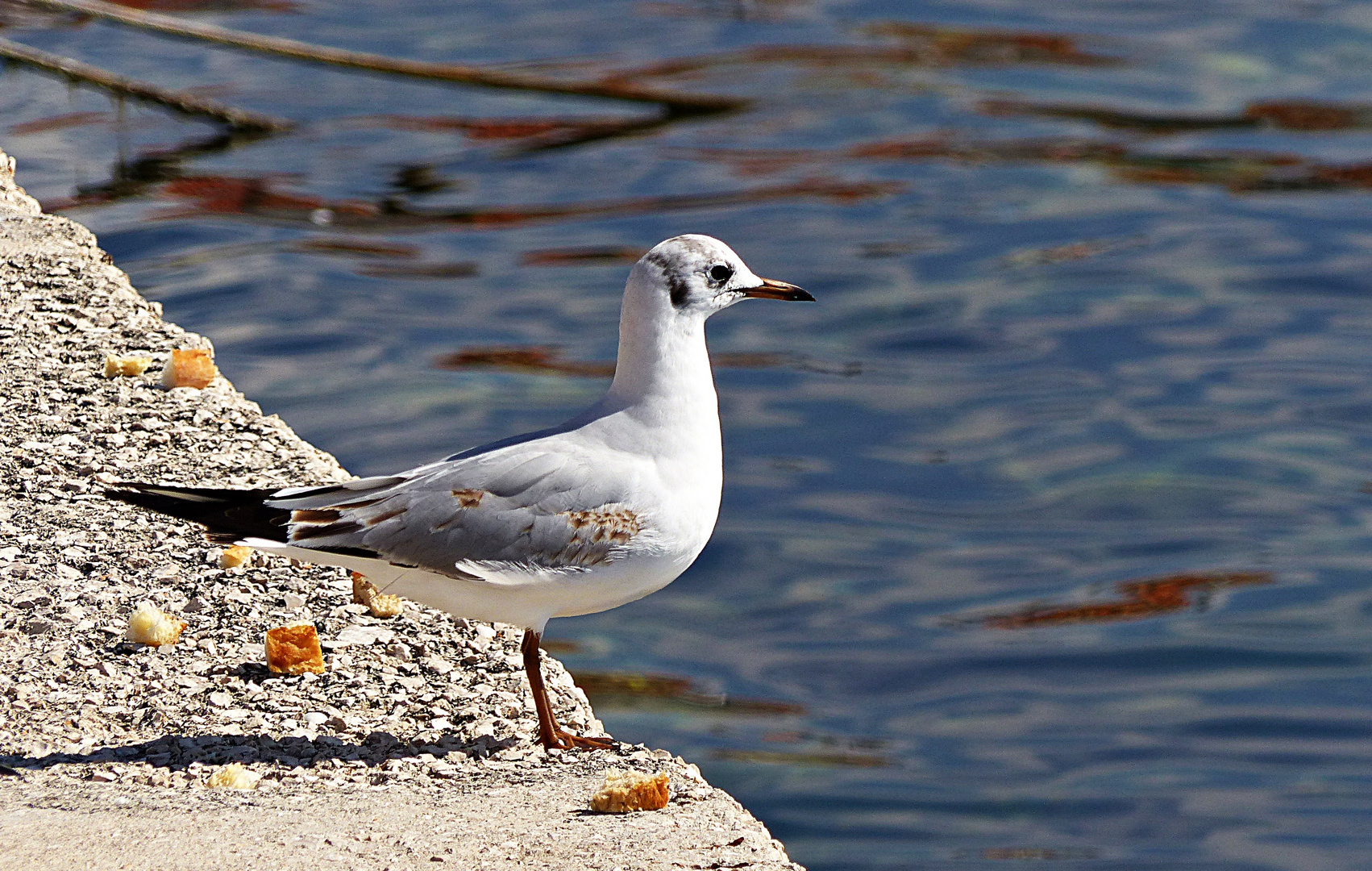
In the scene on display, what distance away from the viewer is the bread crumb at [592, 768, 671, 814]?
3.61 m

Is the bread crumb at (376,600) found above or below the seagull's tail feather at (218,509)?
below

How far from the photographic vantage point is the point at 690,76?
14.7 metres

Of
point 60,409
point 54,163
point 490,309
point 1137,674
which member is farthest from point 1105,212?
point 60,409

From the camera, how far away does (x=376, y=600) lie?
459cm

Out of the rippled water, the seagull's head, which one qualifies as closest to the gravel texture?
the seagull's head

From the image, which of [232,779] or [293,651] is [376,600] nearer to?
[293,651]

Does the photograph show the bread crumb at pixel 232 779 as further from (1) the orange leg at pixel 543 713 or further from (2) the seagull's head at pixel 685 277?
(2) the seagull's head at pixel 685 277

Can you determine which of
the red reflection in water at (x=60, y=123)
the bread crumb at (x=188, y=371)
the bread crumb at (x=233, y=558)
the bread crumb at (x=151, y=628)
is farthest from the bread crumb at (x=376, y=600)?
the red reflection in water at (x=60, y=123)

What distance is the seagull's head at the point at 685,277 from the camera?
13.9ft

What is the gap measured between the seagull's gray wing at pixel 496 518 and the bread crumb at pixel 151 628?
52 cm

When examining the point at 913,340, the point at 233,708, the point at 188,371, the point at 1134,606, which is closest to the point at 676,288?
the point at 233,708

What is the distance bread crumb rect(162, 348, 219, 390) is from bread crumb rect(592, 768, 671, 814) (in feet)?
8.77

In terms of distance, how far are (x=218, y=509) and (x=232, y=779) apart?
0.63 metres

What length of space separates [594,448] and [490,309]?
6169 millimetres
